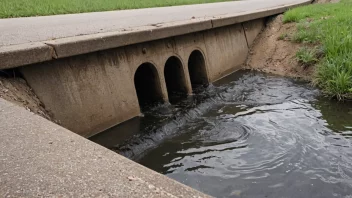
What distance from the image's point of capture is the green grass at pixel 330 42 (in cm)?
733

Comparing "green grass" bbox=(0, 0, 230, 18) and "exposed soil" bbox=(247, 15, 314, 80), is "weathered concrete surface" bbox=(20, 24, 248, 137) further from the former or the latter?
"green grass" bbox=(0, 0, 230, 18)

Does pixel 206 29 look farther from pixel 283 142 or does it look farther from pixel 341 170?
pixel 341 170

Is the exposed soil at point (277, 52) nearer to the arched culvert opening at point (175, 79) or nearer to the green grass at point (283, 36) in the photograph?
the green grass at point (283, 36)

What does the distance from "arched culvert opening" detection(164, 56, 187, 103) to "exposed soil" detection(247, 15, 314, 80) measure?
10.3 feet

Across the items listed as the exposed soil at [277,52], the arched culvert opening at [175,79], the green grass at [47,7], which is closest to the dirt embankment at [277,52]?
the exposed soil at [277,52]

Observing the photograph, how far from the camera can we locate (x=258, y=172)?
14.0 feet

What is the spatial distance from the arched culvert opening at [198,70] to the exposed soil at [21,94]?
4.60 m

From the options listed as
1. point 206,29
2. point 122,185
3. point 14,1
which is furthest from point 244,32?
point 122,185

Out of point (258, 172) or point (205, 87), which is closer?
point (258, 172)

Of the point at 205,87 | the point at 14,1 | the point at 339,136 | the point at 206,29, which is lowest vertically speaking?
the point at 339,136

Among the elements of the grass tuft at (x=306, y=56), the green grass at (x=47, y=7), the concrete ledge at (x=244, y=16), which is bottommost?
the grass tuft at (x=306, y=56)

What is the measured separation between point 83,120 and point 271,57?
267 inches

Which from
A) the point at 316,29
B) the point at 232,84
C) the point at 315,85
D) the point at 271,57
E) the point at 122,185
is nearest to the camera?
the point at 122,185

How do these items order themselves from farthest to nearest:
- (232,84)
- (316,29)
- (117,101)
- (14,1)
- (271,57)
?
(14,1), (271,57), (316,29), (232,84), (117,101)
